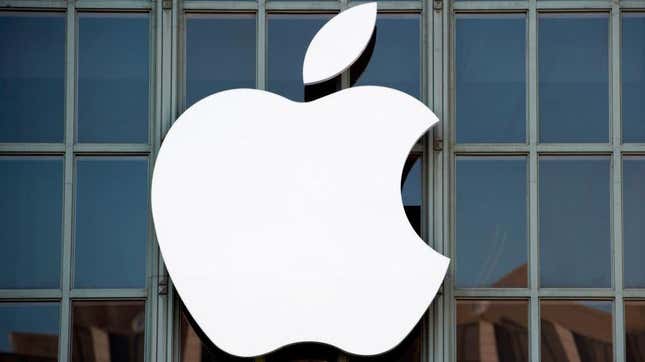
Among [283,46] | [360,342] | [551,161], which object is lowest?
[360,342]

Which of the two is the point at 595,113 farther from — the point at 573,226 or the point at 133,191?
the point at 133,191

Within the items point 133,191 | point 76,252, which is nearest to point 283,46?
point 133,191

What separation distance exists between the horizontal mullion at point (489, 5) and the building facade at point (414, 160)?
19 mm

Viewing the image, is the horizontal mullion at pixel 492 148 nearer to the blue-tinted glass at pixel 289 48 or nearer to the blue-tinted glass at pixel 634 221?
the blue-tinted glass at pixel 634 221

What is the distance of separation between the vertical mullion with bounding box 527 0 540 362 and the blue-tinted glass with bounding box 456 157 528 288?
0.37ft

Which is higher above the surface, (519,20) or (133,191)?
(519,20)

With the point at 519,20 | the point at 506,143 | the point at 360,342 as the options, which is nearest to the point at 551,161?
the point at 506,143

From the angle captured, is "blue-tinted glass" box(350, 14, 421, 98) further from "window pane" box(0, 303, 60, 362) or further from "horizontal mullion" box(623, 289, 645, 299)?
"window pane" box(0, 303, 60, 362)

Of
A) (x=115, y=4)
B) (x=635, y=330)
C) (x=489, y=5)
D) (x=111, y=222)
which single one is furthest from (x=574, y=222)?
(x=115, y=4)

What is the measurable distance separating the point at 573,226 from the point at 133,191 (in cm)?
577

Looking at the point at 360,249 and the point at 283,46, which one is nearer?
the point at 360,249

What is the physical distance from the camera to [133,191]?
57.4 ft

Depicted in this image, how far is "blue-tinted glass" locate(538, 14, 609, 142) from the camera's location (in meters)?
17.5

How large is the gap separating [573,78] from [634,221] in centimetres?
205
